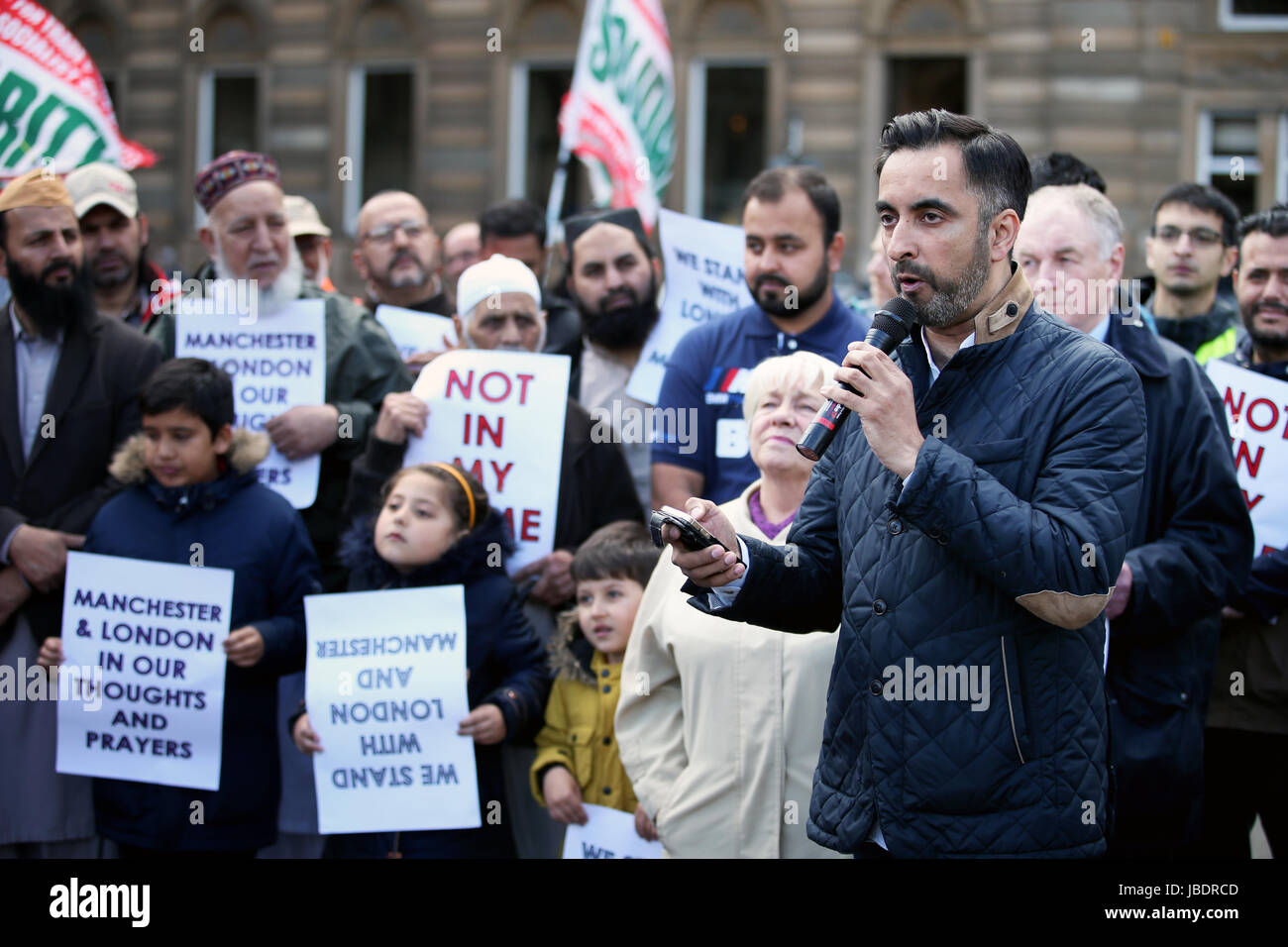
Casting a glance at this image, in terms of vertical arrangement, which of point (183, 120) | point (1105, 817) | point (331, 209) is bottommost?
point (1105, 817)

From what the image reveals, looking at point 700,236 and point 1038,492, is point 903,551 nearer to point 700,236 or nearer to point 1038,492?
point 1038,492

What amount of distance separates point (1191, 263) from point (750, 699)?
10.9 ft

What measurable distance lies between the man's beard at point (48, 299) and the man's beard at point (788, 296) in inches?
95.4

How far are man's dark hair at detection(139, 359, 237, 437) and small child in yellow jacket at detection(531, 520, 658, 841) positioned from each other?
131cm

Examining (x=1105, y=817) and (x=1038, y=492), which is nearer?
(x=1038, y=492)

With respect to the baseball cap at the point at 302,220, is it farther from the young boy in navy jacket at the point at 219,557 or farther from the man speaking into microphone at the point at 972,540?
the man speaking into microphone at the point at 972,540

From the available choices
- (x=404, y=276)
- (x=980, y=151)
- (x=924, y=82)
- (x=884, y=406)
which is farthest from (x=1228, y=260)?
(x=924, y=82)

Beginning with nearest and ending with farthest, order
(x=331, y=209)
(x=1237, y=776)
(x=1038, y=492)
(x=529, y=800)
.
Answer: (x=1038, y=492), (x=1237, y=776), (x=529, y=800), (x=331, y=209)

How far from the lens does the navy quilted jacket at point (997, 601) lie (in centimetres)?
262

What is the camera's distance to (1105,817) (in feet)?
9.53

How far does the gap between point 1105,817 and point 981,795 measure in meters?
0.33

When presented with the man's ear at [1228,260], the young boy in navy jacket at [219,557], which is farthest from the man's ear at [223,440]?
the man's ear at [1228,260]

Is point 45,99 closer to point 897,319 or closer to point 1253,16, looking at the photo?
point 897,319
